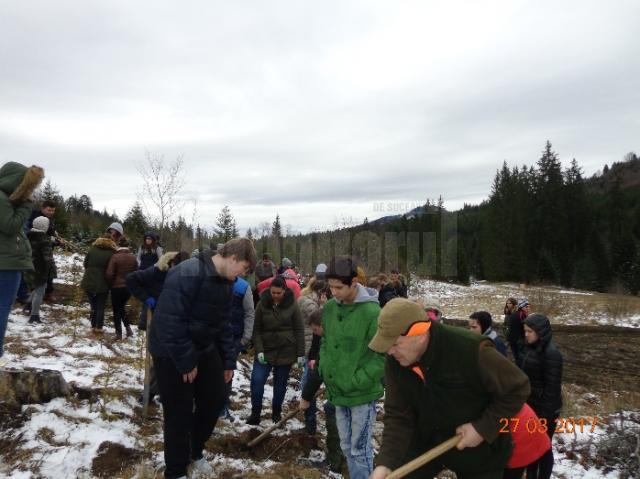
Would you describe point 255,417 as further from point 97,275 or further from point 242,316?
point 97,275

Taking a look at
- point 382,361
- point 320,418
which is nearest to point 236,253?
point 382,361

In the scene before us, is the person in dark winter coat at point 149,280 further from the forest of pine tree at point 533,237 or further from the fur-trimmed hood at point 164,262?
the forest of pine tree at point 533,237

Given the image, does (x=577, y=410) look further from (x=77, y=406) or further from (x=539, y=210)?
(x=539, y=210)

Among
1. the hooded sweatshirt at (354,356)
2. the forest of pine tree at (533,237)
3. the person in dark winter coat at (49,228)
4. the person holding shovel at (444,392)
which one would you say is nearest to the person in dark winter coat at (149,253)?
the person in dark winter coat at (49,228)

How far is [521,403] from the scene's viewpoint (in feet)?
7.57

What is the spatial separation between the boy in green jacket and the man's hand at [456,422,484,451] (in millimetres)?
1017

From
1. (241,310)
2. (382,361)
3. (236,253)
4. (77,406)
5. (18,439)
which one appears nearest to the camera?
(236,253)

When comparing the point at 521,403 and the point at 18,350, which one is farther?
the point at 18,350

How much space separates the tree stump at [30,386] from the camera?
13.4 ft

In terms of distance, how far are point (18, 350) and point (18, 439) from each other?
194cm

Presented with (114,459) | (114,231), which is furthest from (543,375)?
(114,231)

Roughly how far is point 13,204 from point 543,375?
5612 mm

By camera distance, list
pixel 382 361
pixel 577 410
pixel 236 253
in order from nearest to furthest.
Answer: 1. pixel 236 253
2. pixel 382 361
3. pixel 577 410

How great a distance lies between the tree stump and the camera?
4087mm
